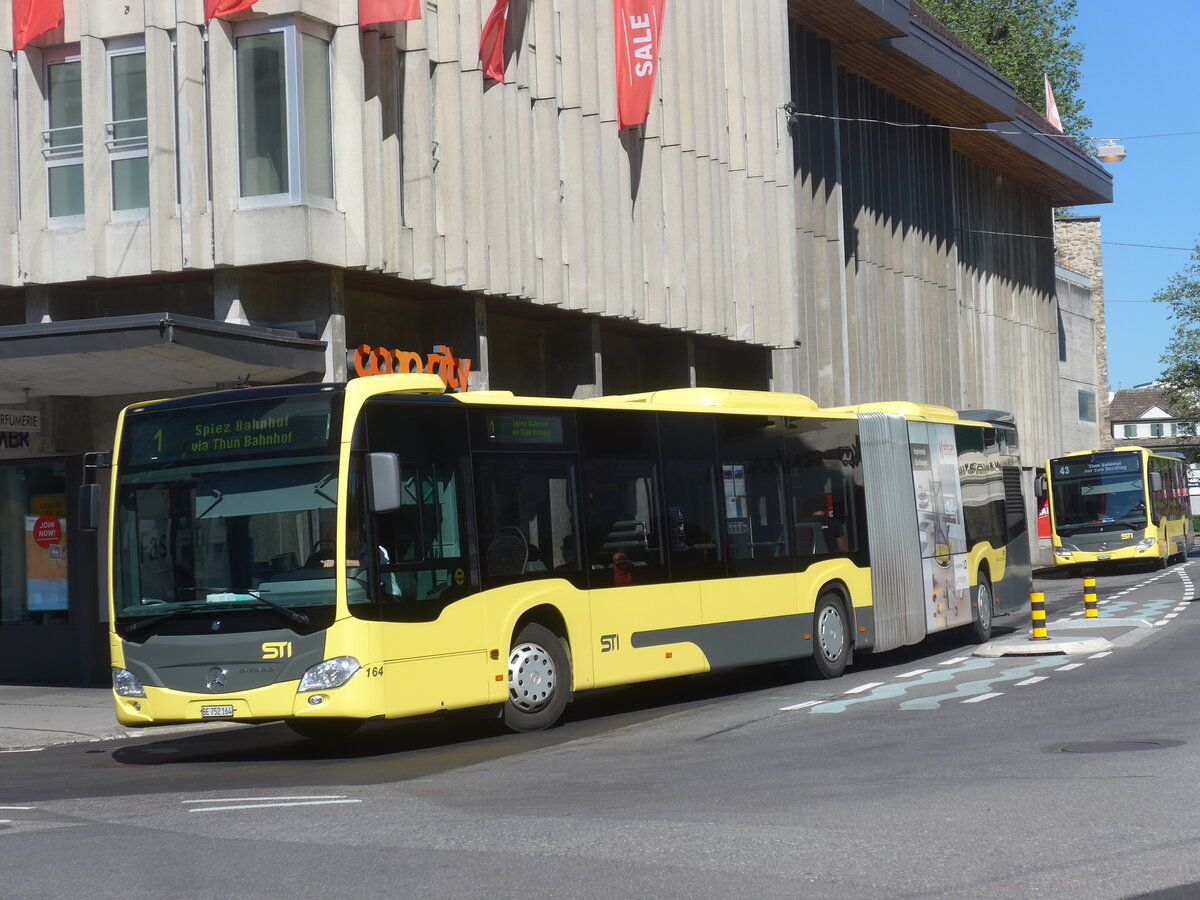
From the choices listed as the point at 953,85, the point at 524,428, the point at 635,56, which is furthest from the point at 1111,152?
the point at 524,428

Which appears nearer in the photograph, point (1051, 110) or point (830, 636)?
point (830, 636)

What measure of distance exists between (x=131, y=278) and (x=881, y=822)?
14286mm

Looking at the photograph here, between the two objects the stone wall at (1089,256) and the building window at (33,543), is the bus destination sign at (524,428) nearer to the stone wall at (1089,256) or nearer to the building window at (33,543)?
the building window at (33,543)

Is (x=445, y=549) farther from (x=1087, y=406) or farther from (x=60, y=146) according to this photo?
(x=1087, y=406)

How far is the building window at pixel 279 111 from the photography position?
62.5 ft

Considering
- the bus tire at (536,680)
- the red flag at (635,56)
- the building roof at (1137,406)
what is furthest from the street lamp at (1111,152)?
the building roof at (1137,406)

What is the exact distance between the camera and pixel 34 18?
785 inches

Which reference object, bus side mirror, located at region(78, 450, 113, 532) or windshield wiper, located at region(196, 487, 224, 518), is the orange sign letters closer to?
bus side mirror, located at region(78, 450, 113, 532)

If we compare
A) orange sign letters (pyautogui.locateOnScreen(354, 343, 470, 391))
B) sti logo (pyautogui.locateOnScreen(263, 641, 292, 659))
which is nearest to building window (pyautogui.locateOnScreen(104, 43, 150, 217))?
orange sign letters (pyautogui.locateOnScreen(354, 343, 470, 391))

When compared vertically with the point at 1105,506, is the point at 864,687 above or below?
below

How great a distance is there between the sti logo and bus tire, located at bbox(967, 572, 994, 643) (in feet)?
39.3

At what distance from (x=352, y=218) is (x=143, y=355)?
353 cm

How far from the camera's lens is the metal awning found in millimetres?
16500

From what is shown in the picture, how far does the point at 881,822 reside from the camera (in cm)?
816
